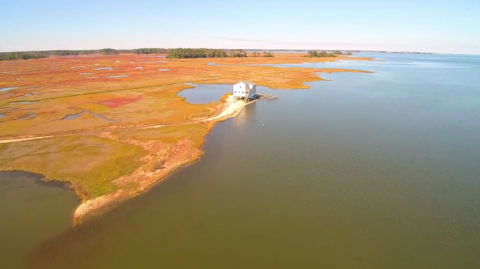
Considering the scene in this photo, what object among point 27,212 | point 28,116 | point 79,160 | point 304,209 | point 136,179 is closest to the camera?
point 304,209

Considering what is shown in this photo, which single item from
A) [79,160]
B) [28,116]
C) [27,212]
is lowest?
[27,212]

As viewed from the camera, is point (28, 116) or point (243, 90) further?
point (243, 90)

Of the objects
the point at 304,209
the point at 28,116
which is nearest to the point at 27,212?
the point at 304,209

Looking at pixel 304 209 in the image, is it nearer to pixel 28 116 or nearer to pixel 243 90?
pixel 243 90

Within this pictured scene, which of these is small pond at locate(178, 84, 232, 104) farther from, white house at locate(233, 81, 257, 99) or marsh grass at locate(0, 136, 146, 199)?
marsh grass at locate(0, 136, 146, 199)

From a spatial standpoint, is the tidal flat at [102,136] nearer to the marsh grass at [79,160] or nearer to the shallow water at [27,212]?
the marsh grass at [79,160]

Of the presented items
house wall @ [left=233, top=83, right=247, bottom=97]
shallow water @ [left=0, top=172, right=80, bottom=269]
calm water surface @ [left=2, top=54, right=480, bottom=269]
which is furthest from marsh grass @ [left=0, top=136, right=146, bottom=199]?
house wall @ [left=233, top=83, right=247, bottom=97]
